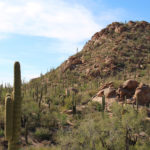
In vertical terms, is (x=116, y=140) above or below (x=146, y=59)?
below

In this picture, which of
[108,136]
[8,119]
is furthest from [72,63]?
[8,119]

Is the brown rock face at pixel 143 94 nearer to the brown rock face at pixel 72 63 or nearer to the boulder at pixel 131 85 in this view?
the boulder at pixel 131 85

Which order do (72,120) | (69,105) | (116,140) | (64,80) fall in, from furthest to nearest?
(64,80), (69,105), (72,120), (116,140)

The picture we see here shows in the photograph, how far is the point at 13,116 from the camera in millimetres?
11609

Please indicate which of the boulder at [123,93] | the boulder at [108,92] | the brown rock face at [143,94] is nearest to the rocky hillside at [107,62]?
the boulder at [108,92]

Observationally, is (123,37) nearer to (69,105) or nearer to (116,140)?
(69,105)

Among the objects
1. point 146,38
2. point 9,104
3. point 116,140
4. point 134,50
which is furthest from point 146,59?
point 9,104

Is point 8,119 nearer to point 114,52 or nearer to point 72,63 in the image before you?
point 72,63

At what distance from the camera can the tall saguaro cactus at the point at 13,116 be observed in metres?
11.3

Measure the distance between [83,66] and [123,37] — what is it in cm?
1713

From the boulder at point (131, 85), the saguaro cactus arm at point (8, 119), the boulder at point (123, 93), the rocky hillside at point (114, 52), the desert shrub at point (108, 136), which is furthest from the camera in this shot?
the rocky hillside at point (114, 52)

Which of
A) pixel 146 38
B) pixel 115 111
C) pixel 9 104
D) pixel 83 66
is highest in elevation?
Result: pixel 146 38

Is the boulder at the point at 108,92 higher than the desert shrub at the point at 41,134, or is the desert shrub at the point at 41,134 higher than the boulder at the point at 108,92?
the boulder at the point at 108,92

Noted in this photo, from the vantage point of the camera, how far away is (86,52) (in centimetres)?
6788
